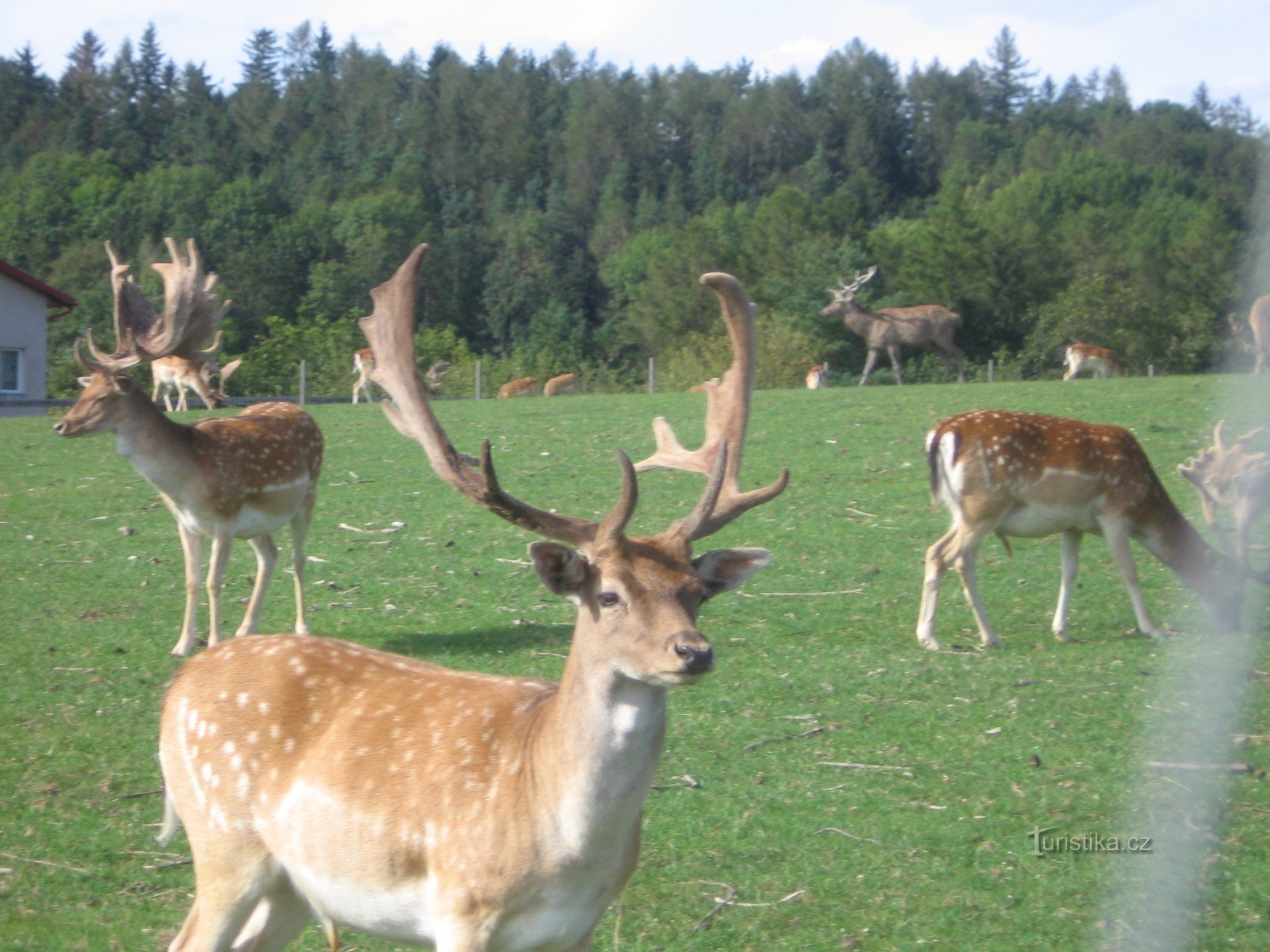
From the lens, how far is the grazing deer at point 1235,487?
989 cm

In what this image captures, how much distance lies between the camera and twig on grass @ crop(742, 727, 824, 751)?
6.68 meters

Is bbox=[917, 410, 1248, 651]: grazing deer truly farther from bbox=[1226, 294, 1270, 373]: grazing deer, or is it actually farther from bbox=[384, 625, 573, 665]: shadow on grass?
bbox=[1226, 294, 1270, 373]: grazing deer

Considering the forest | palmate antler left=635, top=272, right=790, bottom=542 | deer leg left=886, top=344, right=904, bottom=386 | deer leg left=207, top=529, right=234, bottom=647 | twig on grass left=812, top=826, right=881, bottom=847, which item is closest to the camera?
palmate antler left=635, top=272, right=790, bottom=542

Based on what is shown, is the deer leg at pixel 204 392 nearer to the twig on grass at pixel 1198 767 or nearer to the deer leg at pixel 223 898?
the twig on grass at pixel 1198 767

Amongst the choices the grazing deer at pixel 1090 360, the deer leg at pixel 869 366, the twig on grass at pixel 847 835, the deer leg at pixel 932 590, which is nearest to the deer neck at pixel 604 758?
the twig on grass at pixel 847 835

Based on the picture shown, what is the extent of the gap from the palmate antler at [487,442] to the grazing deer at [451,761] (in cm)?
1

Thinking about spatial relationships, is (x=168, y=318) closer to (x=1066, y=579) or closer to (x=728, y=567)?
(x=1066, y=579)

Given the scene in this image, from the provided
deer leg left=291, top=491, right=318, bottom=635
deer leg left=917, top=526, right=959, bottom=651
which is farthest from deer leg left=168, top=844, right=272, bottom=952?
deer leg left=917, top=526, right=959, bottom=651

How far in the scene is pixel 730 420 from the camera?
464cm

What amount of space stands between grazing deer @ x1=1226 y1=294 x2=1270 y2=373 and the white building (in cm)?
3952

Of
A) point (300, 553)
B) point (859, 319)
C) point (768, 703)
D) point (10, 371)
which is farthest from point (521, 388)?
point (768, 703)

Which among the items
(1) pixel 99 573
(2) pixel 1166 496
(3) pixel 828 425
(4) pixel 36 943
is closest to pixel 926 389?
(3) pixel 828 425

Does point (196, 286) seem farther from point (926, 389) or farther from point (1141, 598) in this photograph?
point (926, 389)

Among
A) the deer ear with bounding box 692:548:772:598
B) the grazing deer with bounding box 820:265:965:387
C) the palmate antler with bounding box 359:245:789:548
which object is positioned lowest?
the deer ear with bounding box 692:548:772:598
